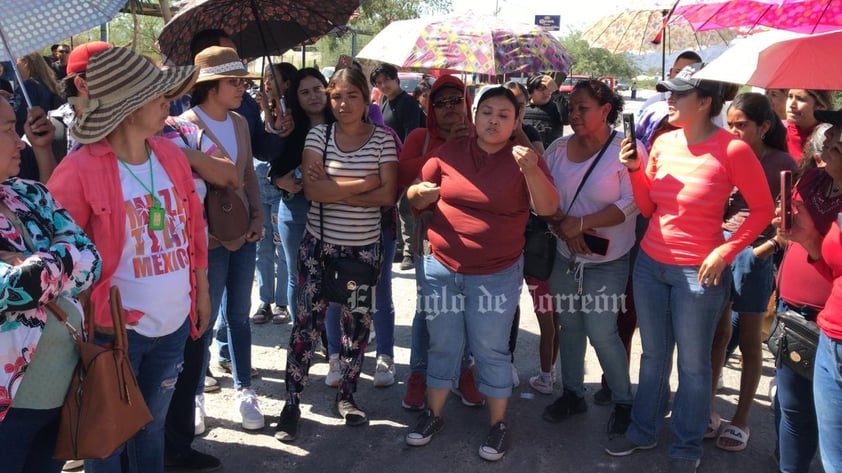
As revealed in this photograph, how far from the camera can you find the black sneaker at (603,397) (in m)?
4.28

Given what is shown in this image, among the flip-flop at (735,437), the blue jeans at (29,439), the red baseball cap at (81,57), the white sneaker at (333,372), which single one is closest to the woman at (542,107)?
the white sneaker at (333,372)

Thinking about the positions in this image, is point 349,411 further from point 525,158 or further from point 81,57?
point 81,57

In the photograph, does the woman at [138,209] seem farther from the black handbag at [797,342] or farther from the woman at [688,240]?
the black handbag at [797,342]

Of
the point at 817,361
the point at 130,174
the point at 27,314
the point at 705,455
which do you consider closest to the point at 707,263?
the point at 817,361

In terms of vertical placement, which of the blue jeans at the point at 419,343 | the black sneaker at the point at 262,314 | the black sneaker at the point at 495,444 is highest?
the blue jeans at the point at 419,343

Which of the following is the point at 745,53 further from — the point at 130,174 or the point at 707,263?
the point at 130,174

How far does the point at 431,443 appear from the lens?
3.80 m

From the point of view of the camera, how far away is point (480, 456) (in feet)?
12.0

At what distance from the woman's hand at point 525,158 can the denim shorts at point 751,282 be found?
4.54ft

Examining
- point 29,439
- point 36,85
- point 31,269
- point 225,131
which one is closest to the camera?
point 31,269

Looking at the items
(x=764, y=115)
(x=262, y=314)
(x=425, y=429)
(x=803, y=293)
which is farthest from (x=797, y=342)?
(x=262, y=314)

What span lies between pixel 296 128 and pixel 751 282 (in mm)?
2919

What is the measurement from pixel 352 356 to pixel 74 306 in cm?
199

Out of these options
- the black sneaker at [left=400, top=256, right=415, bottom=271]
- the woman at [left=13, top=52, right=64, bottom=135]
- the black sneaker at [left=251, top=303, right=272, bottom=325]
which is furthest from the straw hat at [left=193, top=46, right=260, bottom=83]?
the black sneaker at [left=400, top=256, right=415, bottom=271]
